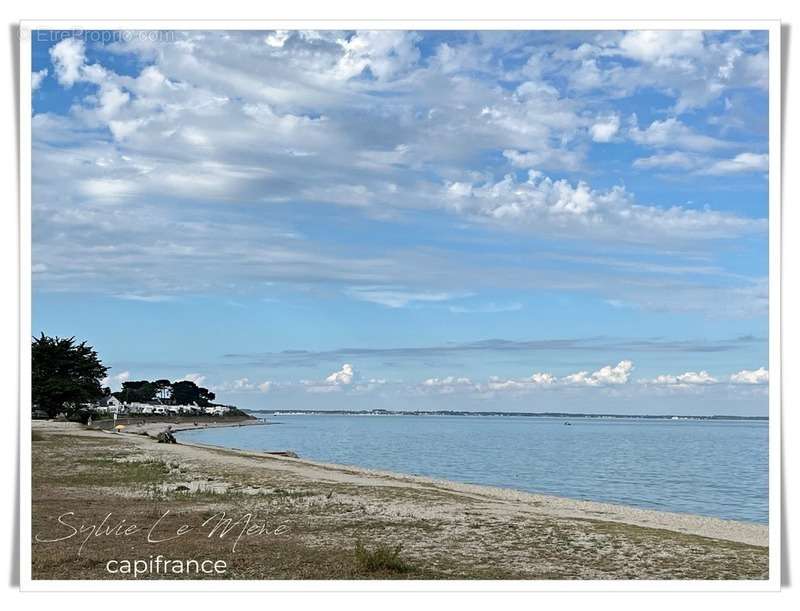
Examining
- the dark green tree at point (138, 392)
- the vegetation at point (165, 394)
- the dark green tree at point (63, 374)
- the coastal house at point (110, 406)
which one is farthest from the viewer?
the coastal house at point (110, 406)

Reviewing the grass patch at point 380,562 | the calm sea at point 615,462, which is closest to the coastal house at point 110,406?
the calm sea at point 615,462

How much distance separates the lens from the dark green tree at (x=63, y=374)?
8.54 metres

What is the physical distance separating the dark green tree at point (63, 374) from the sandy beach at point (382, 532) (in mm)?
864

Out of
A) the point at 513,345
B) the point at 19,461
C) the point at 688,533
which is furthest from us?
the point at 513,345

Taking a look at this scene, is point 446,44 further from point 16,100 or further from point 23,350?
point 23,350

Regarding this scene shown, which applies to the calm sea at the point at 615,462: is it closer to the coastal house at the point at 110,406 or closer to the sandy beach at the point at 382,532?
the sandy beach at the point at 382,532

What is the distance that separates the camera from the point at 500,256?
29.7 ft

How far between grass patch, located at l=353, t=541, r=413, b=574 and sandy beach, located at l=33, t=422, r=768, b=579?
12 mm

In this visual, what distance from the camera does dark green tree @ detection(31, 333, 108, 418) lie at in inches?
336

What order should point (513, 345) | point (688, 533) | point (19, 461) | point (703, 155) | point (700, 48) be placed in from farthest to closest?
point (513, 345) < point (688, 533) < point (703, 155) < point (700, 48) < point (19, 461)

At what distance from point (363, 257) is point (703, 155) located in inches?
156
